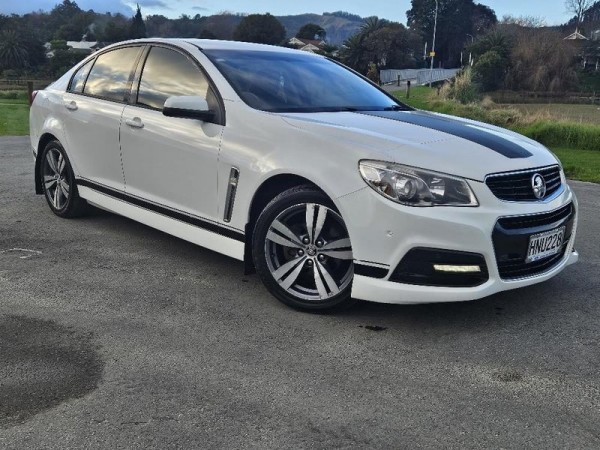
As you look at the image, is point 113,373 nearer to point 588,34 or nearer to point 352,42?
point 352,42

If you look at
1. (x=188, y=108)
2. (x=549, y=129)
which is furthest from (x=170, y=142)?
(x=549, y=129)

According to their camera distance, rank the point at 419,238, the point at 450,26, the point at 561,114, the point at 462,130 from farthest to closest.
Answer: the point at 450,26 → the point at 561,114 → the point at 462,130 → the point at 419,238

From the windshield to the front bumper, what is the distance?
116cm

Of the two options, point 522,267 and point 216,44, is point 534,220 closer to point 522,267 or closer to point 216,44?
point 522,267

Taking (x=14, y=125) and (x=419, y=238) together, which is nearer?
A: (x=419, y=238)

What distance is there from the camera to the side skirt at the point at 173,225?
4.14 meters

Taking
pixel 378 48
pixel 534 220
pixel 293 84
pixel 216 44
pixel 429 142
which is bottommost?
pixel 534 220

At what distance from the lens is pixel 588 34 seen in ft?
327

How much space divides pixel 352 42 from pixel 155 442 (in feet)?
290

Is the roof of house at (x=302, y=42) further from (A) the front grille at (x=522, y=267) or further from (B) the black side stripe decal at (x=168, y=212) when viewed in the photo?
(A) the front grille at (x=522, y=267)

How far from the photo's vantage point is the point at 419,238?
336 cm

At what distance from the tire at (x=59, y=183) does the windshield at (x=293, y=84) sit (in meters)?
1.92

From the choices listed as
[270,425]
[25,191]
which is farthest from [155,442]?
[25,191]

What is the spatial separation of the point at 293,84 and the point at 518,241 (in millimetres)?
2010
